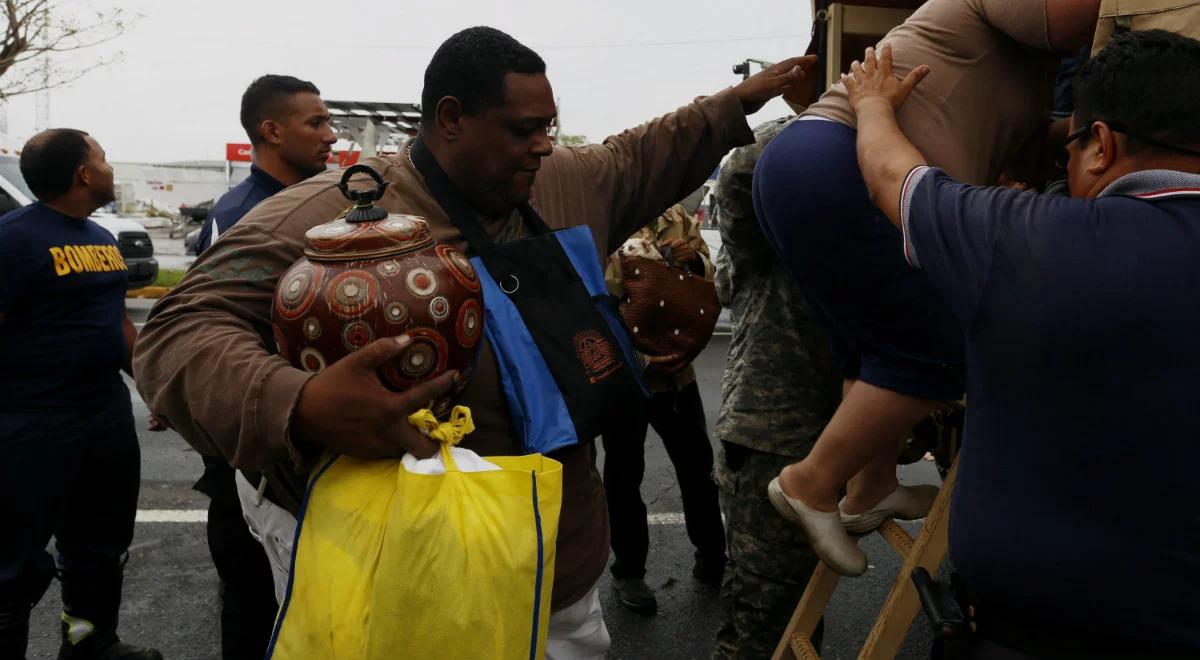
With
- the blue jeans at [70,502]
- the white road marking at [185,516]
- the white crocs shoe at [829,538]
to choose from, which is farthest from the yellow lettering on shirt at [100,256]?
the white crocs shoe at [829,538]

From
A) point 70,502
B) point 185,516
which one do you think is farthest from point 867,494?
point 185,516

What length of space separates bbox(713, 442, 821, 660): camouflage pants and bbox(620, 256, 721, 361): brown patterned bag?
1.11 meters

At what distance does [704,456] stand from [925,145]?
7.92 feet

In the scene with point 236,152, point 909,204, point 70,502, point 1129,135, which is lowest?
point 236,152

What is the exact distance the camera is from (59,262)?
3391mm

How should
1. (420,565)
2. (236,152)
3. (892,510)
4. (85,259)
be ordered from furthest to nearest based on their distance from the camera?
(236,152)
(85,259)
(892,510)
(420,565)

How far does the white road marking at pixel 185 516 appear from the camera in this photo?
494 centimetres

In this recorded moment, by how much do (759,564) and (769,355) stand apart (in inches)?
24.4

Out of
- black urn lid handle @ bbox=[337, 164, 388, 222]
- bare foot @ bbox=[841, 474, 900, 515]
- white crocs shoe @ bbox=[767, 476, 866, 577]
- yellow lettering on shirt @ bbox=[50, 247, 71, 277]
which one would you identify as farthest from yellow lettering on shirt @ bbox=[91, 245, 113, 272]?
bare foot @ bbox=[841, 474, 900, 515]

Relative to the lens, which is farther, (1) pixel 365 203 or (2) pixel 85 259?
(2) pixel 85 259

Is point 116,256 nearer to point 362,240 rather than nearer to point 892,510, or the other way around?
point 362,240

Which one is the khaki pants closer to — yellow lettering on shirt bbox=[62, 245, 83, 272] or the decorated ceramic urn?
the decorated ceramic urn

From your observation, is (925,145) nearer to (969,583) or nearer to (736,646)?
(969,583)

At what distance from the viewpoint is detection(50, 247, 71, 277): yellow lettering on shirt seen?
337 centimetres
